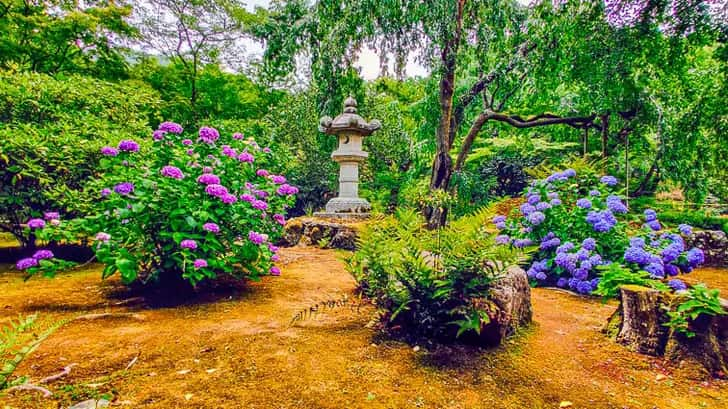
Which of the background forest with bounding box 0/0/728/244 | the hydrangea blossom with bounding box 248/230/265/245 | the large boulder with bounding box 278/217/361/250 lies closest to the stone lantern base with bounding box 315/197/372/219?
the large boulder with bounding box 278/217/361/250

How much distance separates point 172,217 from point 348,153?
13.6ft

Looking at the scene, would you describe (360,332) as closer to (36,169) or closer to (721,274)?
(36,169)

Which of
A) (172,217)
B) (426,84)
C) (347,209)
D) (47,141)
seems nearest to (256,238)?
(172,217)

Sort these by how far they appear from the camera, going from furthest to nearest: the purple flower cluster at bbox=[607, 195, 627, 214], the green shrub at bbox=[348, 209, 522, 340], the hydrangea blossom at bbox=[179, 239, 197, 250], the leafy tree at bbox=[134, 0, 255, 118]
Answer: the leafy tree at bbox=[134, 0, 255, 118]
the purple flower cluster at bbox=[607, 195, 627, 214]
the hydrangea blossom at bbox=[179, 239, 197, 250]
the green shrub at bbox=[348, 209, 522, 340]

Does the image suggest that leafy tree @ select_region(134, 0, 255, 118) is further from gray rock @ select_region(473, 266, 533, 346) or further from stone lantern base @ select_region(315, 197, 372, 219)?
gray rock @ select_region(473, 266, 533, 346)

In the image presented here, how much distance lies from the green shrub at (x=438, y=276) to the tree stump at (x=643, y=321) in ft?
2.30

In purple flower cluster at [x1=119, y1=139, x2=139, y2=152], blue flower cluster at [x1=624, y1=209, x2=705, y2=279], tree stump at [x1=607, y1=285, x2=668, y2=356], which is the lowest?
tree stump at [x1=607, y1=285, x2=668, y2=356]

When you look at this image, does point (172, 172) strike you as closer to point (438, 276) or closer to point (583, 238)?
point (438, 276)

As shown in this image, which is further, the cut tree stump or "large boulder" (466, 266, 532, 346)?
"large boulder" (466, 266, 532, 346)

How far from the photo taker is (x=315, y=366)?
154 centimetres

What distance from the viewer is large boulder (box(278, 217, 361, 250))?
16.8 feet

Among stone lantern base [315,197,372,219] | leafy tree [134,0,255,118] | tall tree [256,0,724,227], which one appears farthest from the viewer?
leafy tree [134,0,255,118]

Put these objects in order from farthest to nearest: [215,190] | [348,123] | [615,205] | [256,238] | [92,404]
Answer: [348,123]
[615,205]
[256,238]
[215,190]
[92,404]

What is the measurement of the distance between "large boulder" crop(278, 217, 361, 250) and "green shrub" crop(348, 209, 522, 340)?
9.29 feet
